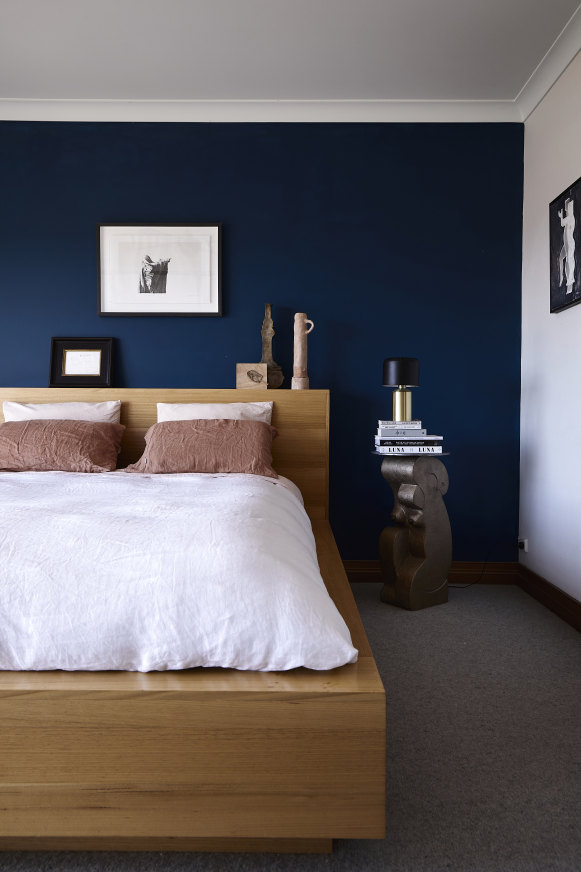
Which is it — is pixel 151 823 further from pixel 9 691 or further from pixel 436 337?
pixel 436 337

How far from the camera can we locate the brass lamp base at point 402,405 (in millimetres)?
3303

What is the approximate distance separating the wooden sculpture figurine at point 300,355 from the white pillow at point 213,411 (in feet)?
0.80

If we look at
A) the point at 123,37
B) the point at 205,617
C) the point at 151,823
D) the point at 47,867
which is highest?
the point at 123,37

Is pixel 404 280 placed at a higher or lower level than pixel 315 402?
higher

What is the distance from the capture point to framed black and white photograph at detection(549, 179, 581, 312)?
9.54ft

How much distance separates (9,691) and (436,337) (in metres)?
3.00

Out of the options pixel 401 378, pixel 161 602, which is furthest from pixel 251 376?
pixel 161 602

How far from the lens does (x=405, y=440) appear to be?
3.18 m

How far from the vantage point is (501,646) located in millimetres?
2648

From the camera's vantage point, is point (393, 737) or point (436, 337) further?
point (436, 337)

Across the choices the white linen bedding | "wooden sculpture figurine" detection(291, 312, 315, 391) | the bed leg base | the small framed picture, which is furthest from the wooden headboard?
the bed leg base

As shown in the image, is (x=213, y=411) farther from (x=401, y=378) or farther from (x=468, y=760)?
(x=468, y=760)

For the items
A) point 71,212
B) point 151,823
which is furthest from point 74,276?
point 151,823

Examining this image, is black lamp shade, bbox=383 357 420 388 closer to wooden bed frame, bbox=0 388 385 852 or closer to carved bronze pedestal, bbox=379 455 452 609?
carved bronze pedestal, bbox=379 455 452 609
